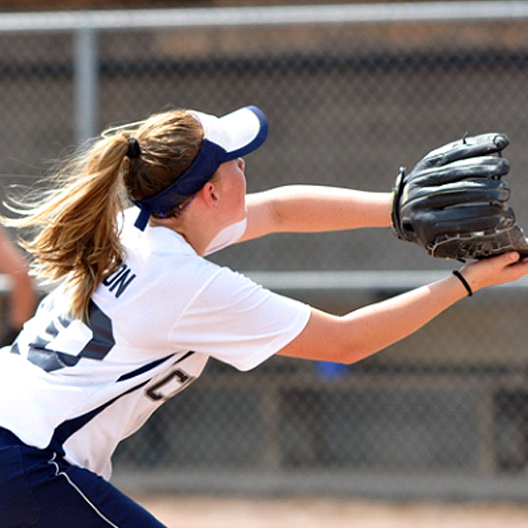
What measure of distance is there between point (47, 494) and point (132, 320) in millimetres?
451

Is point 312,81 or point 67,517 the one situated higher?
point 312,81

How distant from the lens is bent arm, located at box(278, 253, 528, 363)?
2.02m

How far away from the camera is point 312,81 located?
5.29 meters

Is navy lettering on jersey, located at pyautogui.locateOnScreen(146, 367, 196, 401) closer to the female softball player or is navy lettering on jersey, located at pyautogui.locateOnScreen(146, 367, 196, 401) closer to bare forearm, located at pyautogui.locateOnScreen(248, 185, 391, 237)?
the female softball player

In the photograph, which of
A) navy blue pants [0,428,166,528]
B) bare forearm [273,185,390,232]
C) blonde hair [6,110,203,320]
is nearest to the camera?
navy blue pants [0,428,166,528]

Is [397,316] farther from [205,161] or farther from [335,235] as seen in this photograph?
[335,235]

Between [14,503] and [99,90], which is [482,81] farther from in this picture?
[14,503]

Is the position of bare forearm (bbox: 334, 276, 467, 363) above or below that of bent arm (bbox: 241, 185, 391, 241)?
below

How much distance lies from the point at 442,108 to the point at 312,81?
0.84 meters

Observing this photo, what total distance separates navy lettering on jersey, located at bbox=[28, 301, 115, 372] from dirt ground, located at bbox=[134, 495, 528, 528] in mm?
3183

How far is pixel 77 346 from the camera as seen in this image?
2006 mm

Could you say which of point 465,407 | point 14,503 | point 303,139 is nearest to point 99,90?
point 303,139

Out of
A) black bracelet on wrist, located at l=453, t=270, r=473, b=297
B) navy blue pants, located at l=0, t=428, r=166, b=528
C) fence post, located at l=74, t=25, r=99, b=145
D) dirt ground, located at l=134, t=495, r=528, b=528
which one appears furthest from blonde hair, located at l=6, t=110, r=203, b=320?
dirt ground, located at l=134, t=495, r=528, b=528

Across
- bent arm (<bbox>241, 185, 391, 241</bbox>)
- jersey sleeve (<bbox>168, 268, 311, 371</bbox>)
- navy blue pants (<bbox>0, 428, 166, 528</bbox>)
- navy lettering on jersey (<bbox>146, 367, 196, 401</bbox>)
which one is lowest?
navy blue pants (<bbox>0, 428, 166, 528</bbox>)
